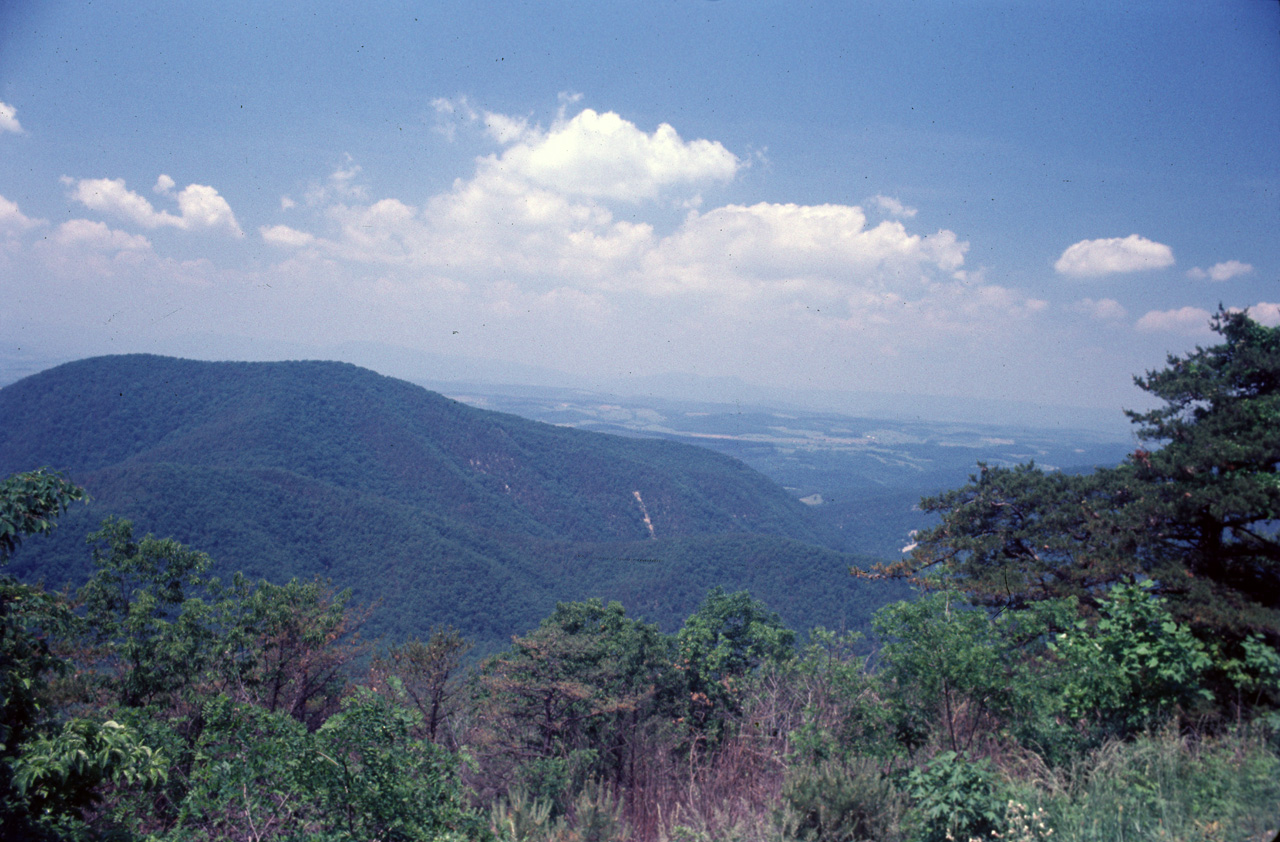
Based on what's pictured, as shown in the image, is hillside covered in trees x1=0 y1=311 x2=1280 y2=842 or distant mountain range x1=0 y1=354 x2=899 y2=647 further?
distant mountain range x1=0 y1=354 x2=899 y2=647

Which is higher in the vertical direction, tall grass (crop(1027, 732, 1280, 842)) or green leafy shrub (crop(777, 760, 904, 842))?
tall grass (crop(1027, 732, 1280, 842))

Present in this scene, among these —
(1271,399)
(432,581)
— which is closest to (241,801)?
(1271,399)

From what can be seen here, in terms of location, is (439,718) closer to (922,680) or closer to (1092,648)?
(922,680)

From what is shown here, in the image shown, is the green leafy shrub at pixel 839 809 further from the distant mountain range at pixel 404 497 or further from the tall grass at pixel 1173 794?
the distant mountain range at pixel 404 497

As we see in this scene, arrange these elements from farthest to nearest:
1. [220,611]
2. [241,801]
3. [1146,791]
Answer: [220,611], [241,801], [1146,791]

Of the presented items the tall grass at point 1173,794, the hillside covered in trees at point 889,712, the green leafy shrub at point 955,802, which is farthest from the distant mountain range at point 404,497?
the tall grass at point 1173,794

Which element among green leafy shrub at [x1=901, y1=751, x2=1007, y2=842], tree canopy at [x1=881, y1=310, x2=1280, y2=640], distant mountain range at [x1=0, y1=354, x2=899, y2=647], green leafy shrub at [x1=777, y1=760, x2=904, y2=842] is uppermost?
tree canopy at [x1=881, y1=310, x2=1280, y2=640]

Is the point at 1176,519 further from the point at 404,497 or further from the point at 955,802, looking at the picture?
the point at 404,497

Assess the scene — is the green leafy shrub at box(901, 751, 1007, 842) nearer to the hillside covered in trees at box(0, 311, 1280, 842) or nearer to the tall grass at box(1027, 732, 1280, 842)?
the hillside covered in trees at box(0, 311, 1280, 842)

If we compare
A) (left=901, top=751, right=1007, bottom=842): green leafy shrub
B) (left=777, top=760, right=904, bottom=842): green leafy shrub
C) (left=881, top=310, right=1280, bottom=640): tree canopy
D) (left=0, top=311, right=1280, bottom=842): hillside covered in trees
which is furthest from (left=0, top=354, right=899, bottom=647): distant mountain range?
(left=901, top=751, right=1007, bottom=842): green leafy shrub
